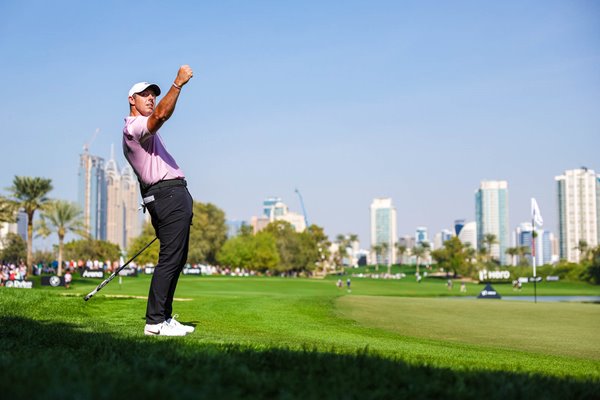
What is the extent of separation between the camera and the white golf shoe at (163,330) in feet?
24.2

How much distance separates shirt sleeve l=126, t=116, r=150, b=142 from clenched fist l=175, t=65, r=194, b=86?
62cm

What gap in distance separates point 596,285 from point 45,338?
443ft

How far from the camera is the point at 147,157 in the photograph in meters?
7.68

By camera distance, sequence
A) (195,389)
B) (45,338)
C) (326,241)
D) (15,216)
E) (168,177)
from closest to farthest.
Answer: (195,389) < (45,338) < (168,177) < (15,216) < (326,241)

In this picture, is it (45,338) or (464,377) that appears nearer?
(464,377)

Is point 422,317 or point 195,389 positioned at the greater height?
point 195,389

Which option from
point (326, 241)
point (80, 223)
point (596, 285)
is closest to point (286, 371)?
point (80, 223)

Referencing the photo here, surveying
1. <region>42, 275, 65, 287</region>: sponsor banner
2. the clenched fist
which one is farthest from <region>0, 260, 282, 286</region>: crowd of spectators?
the clenched fist

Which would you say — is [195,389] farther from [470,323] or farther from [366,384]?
[470,323]

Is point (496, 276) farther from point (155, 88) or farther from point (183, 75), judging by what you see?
point (183, 75)

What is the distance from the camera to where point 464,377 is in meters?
4.53

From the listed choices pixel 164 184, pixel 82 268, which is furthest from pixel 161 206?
pixel 82 268

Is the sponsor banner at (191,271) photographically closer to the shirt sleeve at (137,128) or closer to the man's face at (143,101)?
the man's face at (143,101)

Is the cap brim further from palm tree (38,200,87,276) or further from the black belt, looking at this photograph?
palm tree (38,200,87,276)
